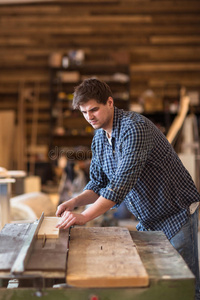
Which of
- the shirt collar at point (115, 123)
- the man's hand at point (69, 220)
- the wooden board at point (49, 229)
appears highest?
the shirt collar at point (115, 123)

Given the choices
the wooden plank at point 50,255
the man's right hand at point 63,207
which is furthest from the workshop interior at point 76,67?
the wooden plank at point 50,255

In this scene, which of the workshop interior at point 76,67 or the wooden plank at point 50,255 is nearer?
the wooden plank at point 50,255

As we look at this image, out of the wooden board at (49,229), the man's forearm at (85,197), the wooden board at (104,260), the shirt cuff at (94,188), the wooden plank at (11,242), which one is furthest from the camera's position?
the shirt cuff at (94,188)

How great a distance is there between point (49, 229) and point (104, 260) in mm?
367

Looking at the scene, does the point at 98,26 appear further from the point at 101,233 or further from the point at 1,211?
the point at 101,233

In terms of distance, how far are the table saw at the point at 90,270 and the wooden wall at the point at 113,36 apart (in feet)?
25.1

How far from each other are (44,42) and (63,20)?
2.14 feet

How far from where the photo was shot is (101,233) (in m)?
1.77

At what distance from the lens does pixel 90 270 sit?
4.39 ft

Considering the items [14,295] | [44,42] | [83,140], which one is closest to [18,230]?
[14,295]

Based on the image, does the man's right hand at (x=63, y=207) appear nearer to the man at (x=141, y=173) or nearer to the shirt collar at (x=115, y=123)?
the man at (x=141, y=173)

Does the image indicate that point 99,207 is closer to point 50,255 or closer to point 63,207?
point 63,207

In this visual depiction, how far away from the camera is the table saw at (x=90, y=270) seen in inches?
50.8

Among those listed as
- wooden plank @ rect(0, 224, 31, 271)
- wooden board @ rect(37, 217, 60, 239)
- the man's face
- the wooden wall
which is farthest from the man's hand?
the wooden wall
